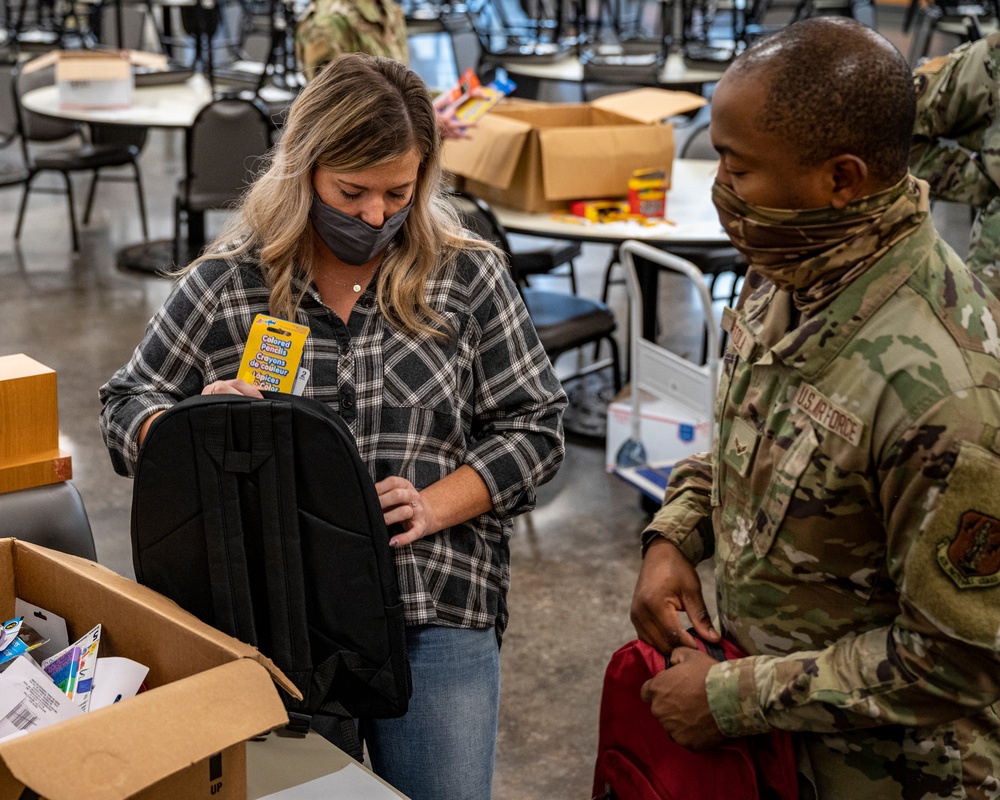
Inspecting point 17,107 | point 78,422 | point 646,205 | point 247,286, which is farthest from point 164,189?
point 247,286

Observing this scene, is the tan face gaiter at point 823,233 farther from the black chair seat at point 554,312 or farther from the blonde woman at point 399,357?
the black chair seat at point 554,312

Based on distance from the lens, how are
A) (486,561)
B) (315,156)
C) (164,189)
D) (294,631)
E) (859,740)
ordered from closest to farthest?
(859,740) < (294,631) < (315,156) < (486,561) < (164,189)

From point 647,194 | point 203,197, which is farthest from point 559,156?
point 203,197

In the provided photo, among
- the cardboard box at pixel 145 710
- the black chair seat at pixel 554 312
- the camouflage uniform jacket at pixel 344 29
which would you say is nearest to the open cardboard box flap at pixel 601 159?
the black chair seat at pixel 554 312

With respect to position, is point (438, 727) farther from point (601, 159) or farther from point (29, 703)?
point (601, 159)

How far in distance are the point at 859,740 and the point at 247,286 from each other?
1006 millimetres

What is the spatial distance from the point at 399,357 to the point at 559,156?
8.32 ft

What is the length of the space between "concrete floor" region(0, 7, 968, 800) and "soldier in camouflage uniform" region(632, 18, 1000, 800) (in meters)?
1.43

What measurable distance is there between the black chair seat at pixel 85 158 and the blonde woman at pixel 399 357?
16.7 ft

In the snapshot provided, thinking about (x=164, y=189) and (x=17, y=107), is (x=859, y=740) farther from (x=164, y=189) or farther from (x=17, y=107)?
(x=164, y=189)

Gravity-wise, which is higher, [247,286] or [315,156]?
[315,156]

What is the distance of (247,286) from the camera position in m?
1.63

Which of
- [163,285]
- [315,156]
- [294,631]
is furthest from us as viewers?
[163,285]

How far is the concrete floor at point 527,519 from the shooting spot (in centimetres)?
272
